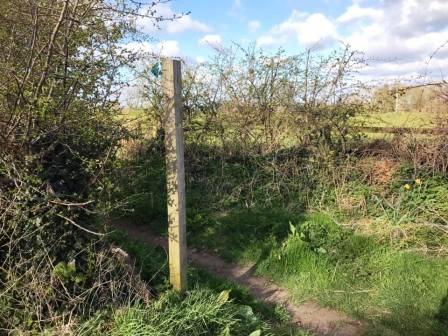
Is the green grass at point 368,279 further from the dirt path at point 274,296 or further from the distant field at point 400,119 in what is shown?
the distant field at point 400,119

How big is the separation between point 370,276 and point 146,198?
13.7 feet

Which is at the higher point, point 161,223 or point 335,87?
point 335,87

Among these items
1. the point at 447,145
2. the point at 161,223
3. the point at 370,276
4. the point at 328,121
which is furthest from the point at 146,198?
the point at 447,145

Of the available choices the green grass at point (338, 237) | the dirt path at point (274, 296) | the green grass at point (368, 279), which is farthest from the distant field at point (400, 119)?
the dirt path at point (274, 296)

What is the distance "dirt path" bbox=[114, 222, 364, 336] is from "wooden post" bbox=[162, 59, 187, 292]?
1.35 metres

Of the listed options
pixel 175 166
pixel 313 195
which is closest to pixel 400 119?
pixel 313 195

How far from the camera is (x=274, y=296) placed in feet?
18.8

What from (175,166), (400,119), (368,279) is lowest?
(368,279)

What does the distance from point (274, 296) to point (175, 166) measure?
218 cm

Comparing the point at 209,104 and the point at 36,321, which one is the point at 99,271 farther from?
the point at 209,104

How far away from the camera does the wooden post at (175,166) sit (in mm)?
4543

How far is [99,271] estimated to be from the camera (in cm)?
429

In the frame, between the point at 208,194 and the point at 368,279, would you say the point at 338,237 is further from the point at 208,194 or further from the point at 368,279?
the point at 208,194

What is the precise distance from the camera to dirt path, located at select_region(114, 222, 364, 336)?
5004mm
